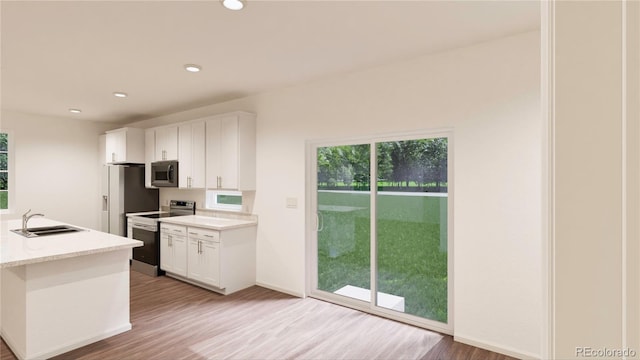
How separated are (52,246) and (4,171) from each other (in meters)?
4.18

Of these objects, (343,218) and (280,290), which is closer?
(343,218)

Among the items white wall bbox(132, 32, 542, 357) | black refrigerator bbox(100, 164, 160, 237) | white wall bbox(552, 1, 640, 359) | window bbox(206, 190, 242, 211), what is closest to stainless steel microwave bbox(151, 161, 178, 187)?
black refrigerator bbox(100, 164, 160, 237)

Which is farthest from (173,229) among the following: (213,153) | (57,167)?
(57,167)

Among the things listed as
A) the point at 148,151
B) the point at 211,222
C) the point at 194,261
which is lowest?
the point at 194,261

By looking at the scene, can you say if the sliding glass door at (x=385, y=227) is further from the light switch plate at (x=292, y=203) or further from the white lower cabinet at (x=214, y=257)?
the white lower cabinet at (x=214, y=257)

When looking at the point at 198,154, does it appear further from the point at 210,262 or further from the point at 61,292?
the point at 61,292

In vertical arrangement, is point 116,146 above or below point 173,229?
above

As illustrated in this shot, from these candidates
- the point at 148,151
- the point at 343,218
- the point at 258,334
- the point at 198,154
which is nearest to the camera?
the point at 258,334

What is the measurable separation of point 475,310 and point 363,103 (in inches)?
84.5

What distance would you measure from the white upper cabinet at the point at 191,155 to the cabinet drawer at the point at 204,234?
0.68 metres

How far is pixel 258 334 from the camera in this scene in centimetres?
300

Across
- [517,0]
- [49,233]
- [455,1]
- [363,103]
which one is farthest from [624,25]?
[49,233]

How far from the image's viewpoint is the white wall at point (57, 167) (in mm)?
5453

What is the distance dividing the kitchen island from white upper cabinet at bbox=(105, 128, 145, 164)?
267 centimetres
